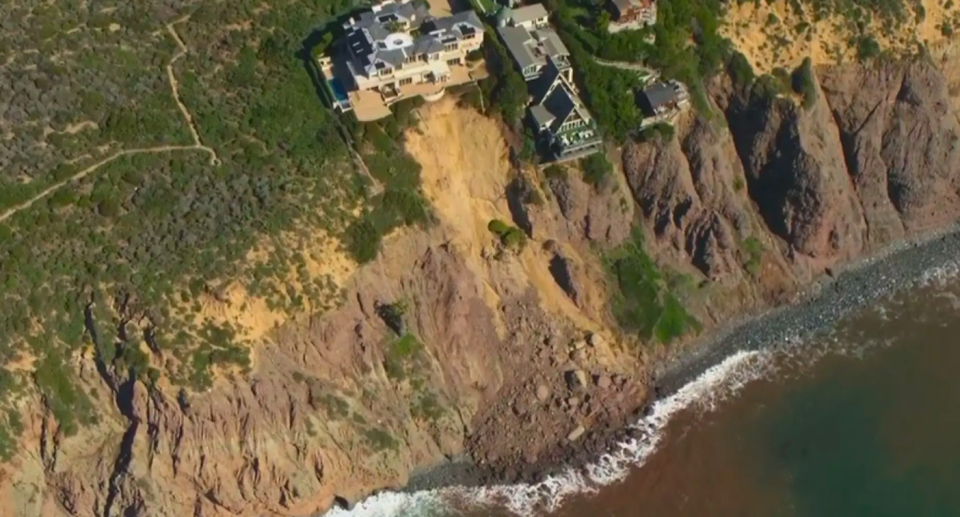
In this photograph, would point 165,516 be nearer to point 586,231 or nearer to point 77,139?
point 77,139

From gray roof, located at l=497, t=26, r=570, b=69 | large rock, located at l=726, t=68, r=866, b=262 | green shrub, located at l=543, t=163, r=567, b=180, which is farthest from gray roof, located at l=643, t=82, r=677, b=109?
green shrub, located at l=543, t=163, r=567, b=180

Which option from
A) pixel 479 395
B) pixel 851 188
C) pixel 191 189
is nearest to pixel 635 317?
pixel 479 395

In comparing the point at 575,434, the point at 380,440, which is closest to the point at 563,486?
the point at 575,434

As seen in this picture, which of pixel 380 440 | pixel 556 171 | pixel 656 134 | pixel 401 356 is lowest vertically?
pixel 380 440

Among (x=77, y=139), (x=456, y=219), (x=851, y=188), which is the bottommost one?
(x=851, y=188)

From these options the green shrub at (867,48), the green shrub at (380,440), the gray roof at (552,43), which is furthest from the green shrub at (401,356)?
the green shrub at (867,48)

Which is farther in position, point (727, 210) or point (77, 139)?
point (727, 210)

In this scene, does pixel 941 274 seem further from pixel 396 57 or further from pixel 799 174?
pixel 396 57

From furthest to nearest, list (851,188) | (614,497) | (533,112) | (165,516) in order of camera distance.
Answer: (851,188)
(533,112)
(614,497)
(165,516)
